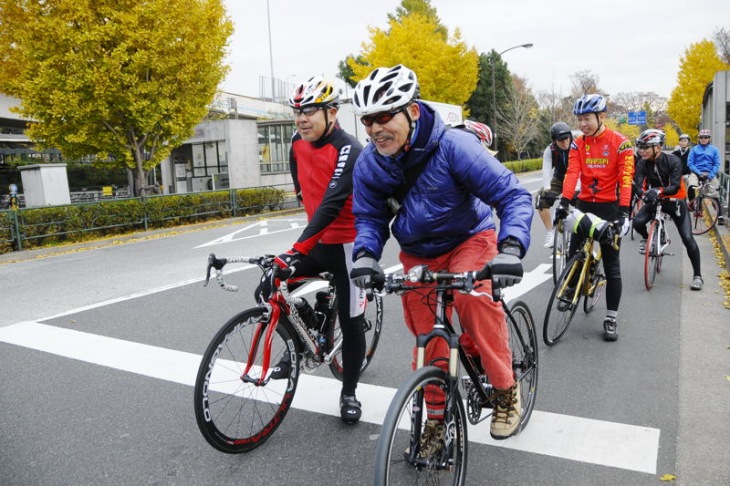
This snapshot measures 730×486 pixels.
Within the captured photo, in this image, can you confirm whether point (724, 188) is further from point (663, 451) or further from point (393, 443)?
point (393, 443)

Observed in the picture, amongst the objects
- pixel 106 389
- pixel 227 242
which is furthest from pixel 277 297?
pixel 227 242

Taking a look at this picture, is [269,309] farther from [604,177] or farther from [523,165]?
[523,165]

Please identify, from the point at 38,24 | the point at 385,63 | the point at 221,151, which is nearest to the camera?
the point at 38,24

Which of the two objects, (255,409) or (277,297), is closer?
(277,297)

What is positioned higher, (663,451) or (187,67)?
(187,67)

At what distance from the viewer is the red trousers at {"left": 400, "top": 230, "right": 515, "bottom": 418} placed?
2.87m

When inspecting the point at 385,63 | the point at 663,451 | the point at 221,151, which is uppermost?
Result: the point at 385,63

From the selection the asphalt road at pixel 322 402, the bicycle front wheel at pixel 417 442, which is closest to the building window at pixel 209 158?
the asphalt road at pixel 322 402

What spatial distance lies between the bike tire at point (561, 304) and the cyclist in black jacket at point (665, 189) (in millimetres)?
2614

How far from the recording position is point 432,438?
8.28ft

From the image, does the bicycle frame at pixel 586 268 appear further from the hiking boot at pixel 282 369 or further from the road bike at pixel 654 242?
the hiking boot at pixel 282 369

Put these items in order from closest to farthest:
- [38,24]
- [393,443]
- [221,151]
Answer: [393,443]
[38,24]
[221,151]

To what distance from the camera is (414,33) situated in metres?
38.8

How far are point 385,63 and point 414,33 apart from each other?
3.02 meters
